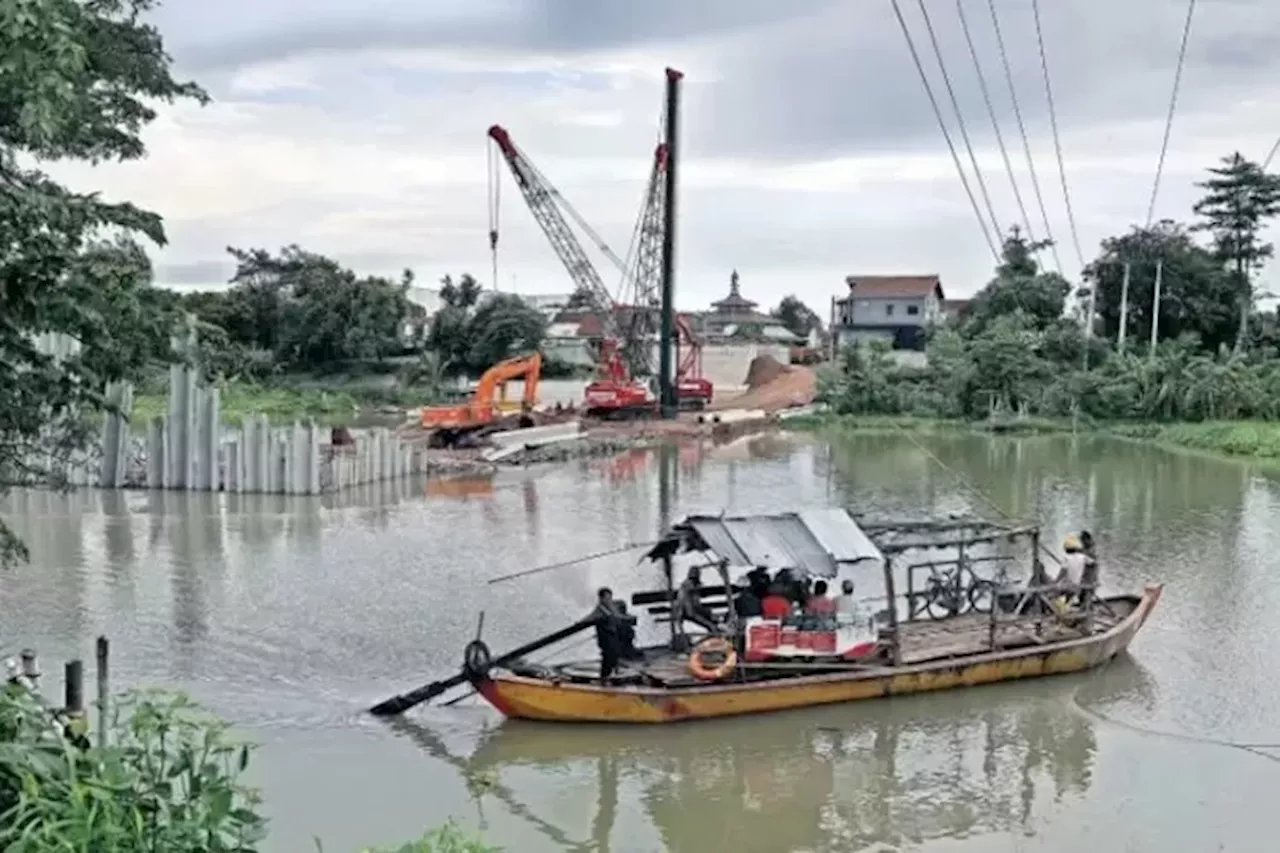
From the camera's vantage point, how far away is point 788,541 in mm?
15047

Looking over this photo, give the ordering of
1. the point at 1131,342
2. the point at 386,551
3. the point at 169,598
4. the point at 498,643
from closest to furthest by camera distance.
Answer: the point at 498,643 < the point at 169,598 < the point at 386,551 < the point at 1131,342

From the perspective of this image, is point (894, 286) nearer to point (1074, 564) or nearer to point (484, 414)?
point (484, 414)

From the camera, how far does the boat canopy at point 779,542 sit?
14703 millimetres

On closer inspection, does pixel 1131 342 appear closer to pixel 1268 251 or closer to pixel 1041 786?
pixel 1268 251

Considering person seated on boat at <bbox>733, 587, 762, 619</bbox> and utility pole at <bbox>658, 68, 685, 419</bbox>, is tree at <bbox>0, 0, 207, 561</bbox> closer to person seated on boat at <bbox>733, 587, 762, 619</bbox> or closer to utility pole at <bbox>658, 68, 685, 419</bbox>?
person seated on boat at <bbox>733, 587, 762, 619</bbox>

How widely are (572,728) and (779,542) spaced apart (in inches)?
123

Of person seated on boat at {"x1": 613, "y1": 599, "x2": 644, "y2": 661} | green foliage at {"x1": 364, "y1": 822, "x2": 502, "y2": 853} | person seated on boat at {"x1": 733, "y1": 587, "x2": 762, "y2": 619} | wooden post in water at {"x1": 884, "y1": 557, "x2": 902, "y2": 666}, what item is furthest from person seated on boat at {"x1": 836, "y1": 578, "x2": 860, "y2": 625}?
green foliage at {"x1": 364, "y1": 822, "x2": 502, "y2": 853}

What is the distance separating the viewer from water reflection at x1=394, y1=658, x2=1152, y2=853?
38.9 ft

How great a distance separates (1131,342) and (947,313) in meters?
27.9

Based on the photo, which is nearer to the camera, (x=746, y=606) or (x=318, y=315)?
(x=746, y=606)

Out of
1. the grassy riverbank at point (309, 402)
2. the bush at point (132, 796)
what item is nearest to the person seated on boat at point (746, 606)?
the bush at point (132, 796)

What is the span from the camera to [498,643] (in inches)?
690

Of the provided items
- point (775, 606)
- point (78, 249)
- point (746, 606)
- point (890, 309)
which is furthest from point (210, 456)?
point (890, 309)

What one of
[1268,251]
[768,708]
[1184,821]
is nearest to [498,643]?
[768,708]
